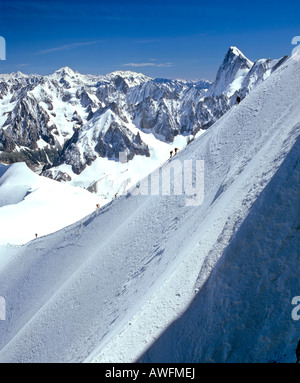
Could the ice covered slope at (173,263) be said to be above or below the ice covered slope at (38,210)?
above

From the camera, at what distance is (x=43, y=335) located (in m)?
16.4

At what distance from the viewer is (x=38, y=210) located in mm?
50844

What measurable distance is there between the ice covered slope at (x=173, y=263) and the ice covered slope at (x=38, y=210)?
10159mm

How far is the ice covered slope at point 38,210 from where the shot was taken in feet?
138

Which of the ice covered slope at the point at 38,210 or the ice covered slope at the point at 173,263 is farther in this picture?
the ice covered slope at the point at 38,210

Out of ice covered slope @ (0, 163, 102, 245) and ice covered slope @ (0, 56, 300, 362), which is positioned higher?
ice covered slope @ (0, 56, 300, 362)

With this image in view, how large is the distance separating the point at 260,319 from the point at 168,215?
1229 centimetres

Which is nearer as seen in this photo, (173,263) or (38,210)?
(173,263)

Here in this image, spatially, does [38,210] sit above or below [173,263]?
below

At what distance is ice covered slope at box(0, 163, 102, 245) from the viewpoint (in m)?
42.1

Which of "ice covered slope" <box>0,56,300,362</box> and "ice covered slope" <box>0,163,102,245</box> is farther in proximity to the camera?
"ice covered slope" <box>0,163,102,245</box>

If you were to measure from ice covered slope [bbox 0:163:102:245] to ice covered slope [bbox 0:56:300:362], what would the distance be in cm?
1016

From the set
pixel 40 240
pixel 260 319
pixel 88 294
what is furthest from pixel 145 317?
pixel 40 240

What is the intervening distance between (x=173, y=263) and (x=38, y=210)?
45.8 meters
